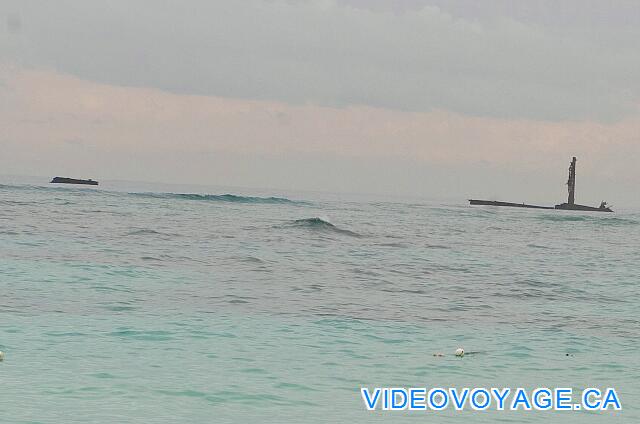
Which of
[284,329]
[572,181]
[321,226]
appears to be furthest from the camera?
[572,181]

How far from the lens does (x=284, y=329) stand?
18.3m

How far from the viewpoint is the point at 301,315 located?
20359 mm

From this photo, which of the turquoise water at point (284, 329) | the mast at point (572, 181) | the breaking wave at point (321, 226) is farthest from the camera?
the mast at point (572, 181)

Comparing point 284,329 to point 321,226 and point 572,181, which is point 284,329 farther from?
point 572,181

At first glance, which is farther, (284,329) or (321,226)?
(321,226)

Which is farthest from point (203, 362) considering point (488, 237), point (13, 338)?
point (488, 237)

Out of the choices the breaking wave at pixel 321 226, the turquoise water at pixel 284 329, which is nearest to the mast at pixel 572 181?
the breaking wave at pixel 321 226

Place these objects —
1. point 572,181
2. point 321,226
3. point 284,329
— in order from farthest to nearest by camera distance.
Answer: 1. point 572,181
2. point 321,226
3. point 284,329

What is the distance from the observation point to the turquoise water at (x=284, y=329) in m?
12.2

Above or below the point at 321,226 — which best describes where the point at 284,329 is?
below

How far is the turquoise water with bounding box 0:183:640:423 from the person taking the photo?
1219 centimetres

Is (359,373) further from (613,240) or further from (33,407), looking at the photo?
(613,240)

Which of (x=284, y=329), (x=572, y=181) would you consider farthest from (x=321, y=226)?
(x=572, y=181)

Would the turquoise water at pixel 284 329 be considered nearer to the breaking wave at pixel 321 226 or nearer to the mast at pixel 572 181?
the breaking wave at pixel 321 226
